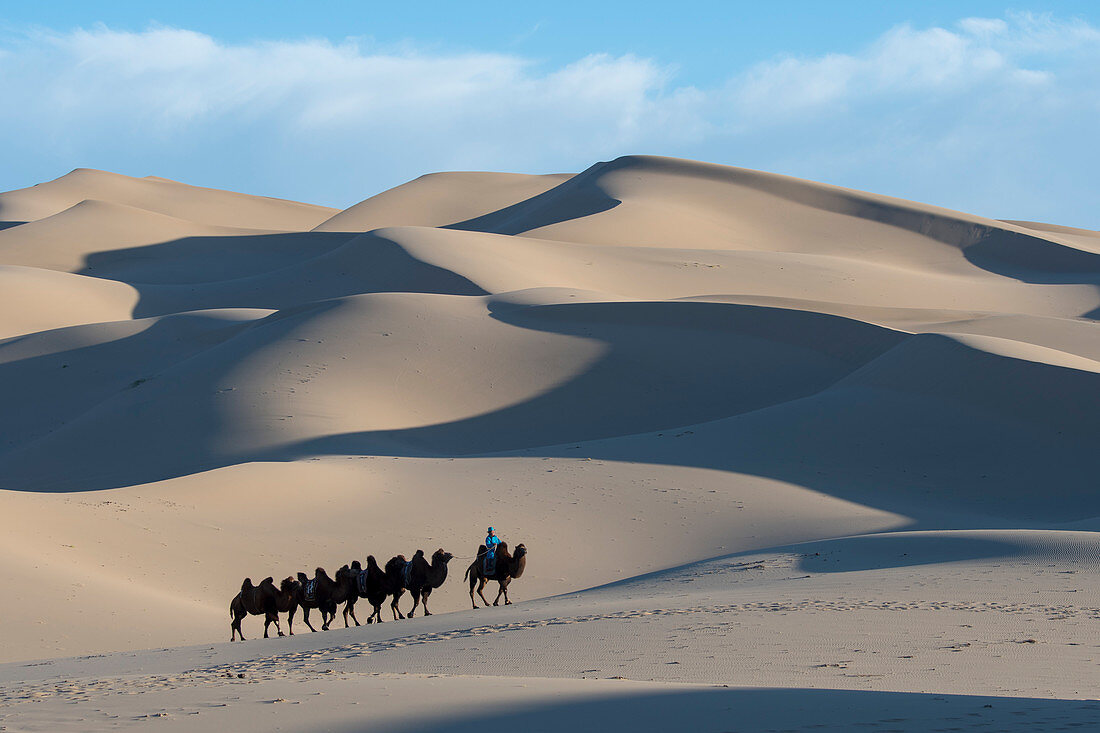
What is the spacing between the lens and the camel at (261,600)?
Result: 45.0ft

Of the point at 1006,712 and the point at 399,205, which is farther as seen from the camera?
the point at 399,205

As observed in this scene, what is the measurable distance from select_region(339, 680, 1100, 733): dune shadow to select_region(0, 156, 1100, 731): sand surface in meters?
0.04

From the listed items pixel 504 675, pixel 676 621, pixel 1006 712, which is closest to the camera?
pixel 1006 712

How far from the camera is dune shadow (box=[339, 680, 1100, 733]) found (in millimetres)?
5973

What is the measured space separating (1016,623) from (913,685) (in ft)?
10.5

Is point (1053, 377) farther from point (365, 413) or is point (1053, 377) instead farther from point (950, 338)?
point (365, 413)

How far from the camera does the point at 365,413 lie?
2984 cm

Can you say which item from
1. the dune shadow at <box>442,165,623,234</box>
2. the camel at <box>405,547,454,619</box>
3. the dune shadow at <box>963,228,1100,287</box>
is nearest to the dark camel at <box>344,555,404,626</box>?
the camel at <box>405,547,454,619</box>

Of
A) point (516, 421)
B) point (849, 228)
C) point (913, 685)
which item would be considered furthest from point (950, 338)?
point (849, 228)

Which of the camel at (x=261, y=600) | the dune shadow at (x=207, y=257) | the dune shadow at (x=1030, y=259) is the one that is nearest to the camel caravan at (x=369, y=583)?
the camel at (x=261, y=600)

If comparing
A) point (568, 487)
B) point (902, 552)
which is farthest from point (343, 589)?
point (568, 487)

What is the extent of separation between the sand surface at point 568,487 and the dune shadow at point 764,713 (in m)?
0.04

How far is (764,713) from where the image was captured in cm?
631

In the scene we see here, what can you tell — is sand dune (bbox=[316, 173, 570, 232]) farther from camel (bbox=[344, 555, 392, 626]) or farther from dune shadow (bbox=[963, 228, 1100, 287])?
camel (bbox=[344, 555, 392, 626])
